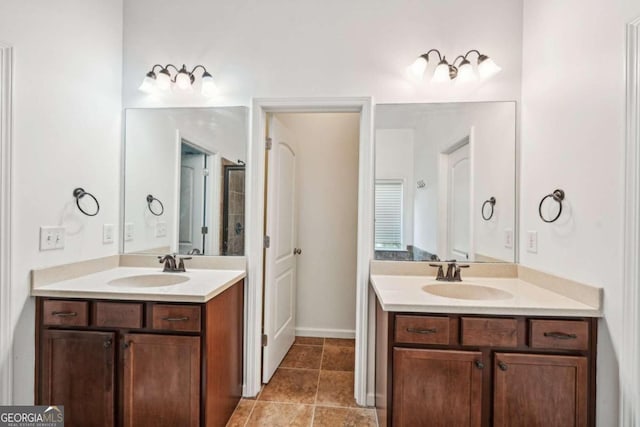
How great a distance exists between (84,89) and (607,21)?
2.64m

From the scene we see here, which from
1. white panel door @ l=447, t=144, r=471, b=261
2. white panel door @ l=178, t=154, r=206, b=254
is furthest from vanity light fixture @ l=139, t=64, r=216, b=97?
white panel door @ l=447, t=144, r=471, b=261

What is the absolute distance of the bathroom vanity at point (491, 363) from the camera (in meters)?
1.30

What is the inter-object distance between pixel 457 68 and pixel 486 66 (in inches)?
6.3

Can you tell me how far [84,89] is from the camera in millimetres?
1777

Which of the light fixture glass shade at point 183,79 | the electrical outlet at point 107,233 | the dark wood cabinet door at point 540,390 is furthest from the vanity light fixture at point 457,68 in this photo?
the electrical outlet at point 107,233

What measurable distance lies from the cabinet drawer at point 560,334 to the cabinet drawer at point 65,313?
2085 millimetres

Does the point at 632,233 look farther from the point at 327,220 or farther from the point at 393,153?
the point at 327,220

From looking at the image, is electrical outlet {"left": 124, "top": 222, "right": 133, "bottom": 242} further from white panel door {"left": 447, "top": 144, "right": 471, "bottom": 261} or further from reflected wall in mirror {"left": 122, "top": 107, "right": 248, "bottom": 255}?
white panel door {"left": 447, "top": 144, "right": 471, "bottom": 261}

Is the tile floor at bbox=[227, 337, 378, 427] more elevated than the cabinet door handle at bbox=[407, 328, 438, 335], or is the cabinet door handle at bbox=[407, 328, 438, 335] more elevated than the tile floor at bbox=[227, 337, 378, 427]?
the cabinet door handle at bbox=[407, 328, 438, 335]

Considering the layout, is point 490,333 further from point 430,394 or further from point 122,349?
point 122,349

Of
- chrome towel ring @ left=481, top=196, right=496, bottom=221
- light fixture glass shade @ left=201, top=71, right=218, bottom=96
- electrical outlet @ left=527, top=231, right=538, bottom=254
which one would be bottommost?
electrical outlet @ left=527, top=231, right=538, bottom=254

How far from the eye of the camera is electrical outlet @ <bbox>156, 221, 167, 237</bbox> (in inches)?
81.6

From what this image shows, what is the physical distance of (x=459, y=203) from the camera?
1.96m

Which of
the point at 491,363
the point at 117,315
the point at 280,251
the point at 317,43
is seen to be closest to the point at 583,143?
the point at 491,363
